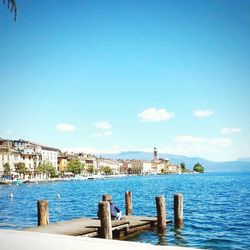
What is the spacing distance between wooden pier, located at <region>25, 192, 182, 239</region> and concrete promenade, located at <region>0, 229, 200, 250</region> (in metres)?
5.85

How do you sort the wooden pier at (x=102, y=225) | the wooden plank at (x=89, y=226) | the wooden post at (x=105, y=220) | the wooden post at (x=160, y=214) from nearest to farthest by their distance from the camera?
the wooden post at (x=105, y=220) < the wooden pier at (x=102, y=225) < the wooden plank at (x=89, y=226) < the wooden post at (x=160, y=214)

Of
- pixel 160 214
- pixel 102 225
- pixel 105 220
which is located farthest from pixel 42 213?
pixel 160 214

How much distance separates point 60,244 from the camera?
8.27 m

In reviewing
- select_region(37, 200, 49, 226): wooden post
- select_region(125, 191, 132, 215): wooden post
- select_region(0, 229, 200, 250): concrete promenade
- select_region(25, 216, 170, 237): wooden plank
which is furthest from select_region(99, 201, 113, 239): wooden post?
select_region(125, 191, 132, 215): wooden post

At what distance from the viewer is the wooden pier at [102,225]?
15.1 meters

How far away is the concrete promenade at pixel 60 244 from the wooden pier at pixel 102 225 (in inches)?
230

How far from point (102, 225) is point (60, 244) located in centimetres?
703

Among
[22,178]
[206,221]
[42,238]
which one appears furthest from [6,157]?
[42,238]

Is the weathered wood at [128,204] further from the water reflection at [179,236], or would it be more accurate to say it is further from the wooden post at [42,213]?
the wooden post at [42,213]

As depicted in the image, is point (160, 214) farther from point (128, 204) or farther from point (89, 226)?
point (128, 204)

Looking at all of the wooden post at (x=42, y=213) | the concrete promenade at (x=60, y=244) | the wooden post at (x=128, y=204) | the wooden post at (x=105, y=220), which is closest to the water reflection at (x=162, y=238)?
the wooden post at (x=105, y=220)

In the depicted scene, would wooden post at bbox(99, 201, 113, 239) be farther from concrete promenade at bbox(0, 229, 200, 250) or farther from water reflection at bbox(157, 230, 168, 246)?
concrete promenade at bbox(0, 229, 200, 250)

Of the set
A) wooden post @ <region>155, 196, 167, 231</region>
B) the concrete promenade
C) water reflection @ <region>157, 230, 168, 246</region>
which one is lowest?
water reflection @ <region>157, 230, 168, 246</region>

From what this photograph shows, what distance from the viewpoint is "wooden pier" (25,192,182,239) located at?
49.4 ft
